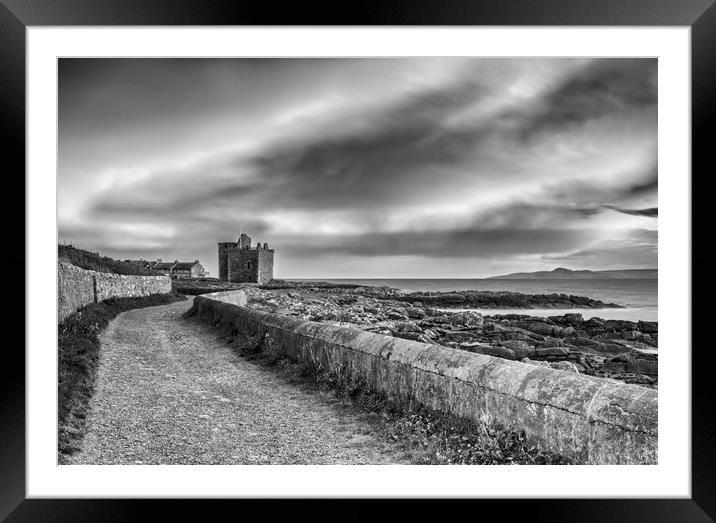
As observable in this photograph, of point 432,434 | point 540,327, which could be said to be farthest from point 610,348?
point 432,434

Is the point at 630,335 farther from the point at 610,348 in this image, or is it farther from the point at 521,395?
the point at 521,395

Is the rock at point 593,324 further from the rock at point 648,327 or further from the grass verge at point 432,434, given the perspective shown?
the grass verge at point 432,434

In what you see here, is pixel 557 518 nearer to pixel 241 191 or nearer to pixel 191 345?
pixel 191 345

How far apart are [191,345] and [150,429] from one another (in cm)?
507

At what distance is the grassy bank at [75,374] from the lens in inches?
156

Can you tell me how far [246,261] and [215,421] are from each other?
29.2 meters

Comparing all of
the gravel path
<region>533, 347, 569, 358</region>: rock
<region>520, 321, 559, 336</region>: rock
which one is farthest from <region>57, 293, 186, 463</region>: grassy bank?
<region>520, 321, 559, 336</region>: rock

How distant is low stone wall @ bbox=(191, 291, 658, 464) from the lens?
252 centimetres

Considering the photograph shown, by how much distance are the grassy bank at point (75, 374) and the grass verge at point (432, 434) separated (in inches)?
94.0

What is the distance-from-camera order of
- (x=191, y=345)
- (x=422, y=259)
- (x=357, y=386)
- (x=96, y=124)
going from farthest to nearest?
1. (x=422, y=259)
2. (x=191, y=345)
3. (x=96, y=124)
4. (x=357, y=386)

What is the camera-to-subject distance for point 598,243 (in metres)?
11.0
